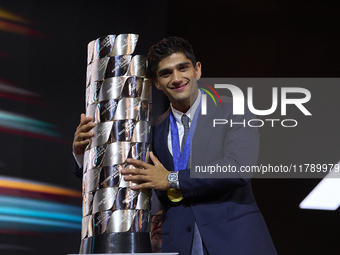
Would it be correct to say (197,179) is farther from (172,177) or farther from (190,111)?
(190,111)

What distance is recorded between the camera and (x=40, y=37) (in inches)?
120

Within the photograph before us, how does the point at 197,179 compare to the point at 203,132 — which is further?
the point at 203,132

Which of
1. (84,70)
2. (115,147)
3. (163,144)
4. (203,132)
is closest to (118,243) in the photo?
(115,147)

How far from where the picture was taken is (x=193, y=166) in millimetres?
1841

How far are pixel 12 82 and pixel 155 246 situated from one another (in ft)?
5.48

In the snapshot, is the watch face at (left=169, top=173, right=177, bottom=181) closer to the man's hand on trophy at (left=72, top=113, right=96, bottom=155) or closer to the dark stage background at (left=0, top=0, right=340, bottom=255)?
the man's hand on trophy at (left=72, top=113, right=96, bottom=155)

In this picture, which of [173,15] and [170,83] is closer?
[170,83]

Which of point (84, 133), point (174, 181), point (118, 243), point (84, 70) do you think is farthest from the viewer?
point (84, 70)

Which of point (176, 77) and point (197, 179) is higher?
point (176, 77)

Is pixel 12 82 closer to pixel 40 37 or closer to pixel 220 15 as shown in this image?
pixel 40 37

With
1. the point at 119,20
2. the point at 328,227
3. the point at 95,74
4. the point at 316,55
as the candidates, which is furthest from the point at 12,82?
the point at 328,227

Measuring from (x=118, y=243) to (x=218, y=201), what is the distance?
50 centimetres

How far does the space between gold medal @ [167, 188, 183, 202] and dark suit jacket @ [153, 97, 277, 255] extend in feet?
0.09

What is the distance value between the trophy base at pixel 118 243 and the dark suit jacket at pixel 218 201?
0.19m
